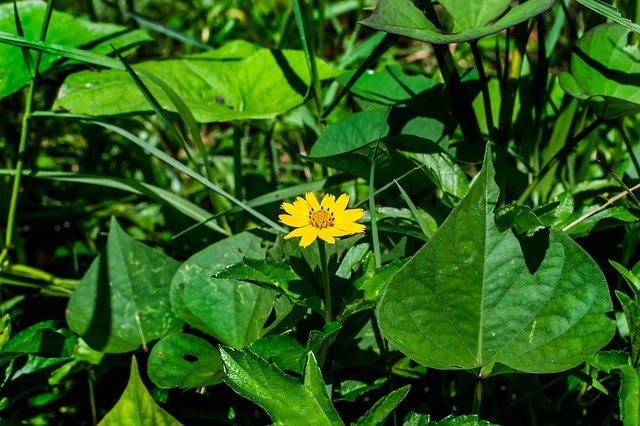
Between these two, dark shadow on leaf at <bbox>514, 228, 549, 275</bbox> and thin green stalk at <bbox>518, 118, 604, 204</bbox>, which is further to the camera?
thin green stalk at <bbox>518, 118, 604, 204</bbox>

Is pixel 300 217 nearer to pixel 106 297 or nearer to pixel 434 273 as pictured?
pixel 434 273

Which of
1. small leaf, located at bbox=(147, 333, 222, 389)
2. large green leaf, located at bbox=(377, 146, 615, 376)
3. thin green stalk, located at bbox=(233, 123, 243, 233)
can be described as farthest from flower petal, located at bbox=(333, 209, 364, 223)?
thin green stalk, located at bbox=(233, 123, 243, 233)

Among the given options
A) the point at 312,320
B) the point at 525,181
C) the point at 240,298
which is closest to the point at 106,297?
the point at 240,298

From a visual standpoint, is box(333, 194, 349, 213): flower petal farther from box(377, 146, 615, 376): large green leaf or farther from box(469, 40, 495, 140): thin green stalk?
box(469, 40, 495, 140): thin green stalk

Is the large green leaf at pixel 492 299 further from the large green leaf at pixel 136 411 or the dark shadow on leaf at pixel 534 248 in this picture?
the large green leaf at pixel 136 411

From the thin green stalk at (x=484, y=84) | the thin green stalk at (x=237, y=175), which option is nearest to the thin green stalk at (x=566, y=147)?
the thin green stalk at (x=484, y=84)

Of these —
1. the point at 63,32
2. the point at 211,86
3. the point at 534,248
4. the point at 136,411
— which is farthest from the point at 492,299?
the point at 63,32
